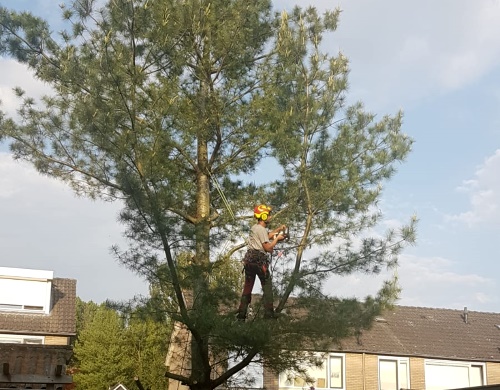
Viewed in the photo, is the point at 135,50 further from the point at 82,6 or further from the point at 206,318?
the point at 206,318

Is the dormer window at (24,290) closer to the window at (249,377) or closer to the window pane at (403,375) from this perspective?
the window pane at (403,375)

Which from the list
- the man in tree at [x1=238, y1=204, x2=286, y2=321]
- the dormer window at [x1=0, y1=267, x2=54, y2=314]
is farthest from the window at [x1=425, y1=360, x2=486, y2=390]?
the man in tree at [x1=238, y1=204, x2=286, y2=321]

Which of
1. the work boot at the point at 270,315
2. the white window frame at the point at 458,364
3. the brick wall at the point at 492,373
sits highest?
the work boot at the point at 270,315

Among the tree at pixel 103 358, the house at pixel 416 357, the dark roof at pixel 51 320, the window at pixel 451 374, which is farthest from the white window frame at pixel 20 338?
the window at pixel 451 374

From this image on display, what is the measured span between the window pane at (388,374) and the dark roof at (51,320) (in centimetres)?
1210

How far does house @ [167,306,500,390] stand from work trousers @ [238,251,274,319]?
17116mm

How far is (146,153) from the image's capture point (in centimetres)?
1070

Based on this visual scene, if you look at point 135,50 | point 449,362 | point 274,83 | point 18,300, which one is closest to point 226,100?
point 274,83

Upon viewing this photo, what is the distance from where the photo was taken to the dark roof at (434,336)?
99.1 ft

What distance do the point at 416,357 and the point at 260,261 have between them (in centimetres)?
2111

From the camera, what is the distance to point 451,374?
30.8 metres

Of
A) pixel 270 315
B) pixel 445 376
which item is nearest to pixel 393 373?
pixel 445 376

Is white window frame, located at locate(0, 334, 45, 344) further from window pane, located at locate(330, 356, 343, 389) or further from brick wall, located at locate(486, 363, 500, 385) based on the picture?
brick wall, located at locate(486, 363, 500, 385)

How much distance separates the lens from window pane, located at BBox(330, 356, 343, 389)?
2878 cm
